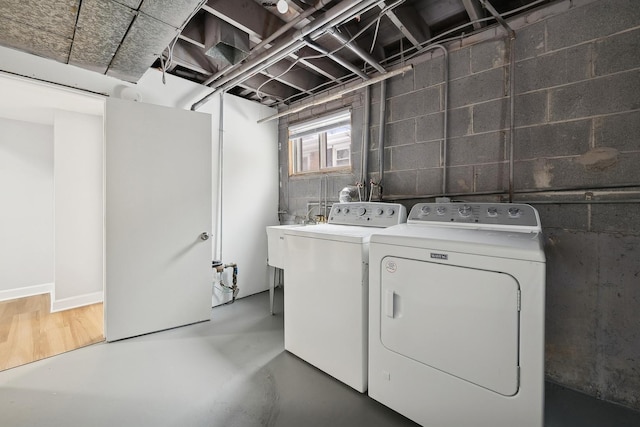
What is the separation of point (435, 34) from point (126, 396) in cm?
338

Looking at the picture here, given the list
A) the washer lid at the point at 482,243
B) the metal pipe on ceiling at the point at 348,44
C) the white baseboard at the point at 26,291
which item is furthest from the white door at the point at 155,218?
the white baseboard at the point at 26,291

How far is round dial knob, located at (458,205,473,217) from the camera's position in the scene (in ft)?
5.82

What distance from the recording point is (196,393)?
164cm

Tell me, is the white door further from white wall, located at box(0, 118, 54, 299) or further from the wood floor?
white wall, located at box(0, 118, 54, 299)

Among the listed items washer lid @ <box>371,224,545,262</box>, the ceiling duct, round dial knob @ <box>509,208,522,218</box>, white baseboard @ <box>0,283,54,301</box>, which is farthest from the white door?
round dial knob @ <box>509,208,522,218</box>

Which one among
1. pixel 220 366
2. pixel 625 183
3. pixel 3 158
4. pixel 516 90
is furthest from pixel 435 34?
pixel 3 158

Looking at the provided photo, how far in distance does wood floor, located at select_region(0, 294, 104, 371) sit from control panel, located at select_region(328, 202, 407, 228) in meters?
2.33

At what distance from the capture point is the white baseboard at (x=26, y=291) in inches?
125

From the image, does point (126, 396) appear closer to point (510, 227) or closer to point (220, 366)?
point (220, 366)

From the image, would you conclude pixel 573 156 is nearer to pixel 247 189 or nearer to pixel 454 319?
pixel 454 319

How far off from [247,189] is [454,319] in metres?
2.68

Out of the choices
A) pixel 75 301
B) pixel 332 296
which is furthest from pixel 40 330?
pixel 332 296

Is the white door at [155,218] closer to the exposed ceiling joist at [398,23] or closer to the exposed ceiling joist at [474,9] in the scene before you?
the exposed ceiling joist at [398,23]

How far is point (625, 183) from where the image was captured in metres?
1.53
